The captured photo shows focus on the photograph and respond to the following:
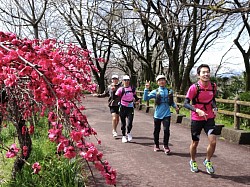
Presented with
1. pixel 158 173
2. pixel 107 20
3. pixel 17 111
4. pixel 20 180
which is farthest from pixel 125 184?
pixel 107 20

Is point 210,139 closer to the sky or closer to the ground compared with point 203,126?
closer to the ground

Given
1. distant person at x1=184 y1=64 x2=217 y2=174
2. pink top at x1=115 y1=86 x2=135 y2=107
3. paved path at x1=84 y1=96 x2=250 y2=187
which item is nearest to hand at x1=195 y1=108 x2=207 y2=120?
distant person at x1=184 y1=64 x2=217 y2=174

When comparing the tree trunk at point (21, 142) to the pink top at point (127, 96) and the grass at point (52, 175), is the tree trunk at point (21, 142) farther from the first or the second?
the pink top at point (127, 96)

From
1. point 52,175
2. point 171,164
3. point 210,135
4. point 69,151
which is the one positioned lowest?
point 171,164

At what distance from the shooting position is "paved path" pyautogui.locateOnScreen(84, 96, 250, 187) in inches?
167

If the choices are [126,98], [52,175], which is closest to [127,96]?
[126,98]

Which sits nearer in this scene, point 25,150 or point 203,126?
point 25,150

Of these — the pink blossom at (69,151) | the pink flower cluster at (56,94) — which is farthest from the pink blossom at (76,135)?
the pink blossom at (69,151)

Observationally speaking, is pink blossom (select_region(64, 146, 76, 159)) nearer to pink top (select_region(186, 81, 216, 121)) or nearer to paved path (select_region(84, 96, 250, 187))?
paved path (select_region(84, 96, 250, 187))

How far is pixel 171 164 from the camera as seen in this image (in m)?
5.13

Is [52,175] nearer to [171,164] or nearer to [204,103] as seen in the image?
[171,164]

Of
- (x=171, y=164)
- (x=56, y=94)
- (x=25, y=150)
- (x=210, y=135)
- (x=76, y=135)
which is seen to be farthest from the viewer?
(x=171, y=164)

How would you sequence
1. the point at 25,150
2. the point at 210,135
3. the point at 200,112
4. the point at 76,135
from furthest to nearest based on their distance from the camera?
the point at 210,135 → the point at 200,112 → the point at 25,150 → the point at 76,135

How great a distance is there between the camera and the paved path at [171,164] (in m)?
4.24
